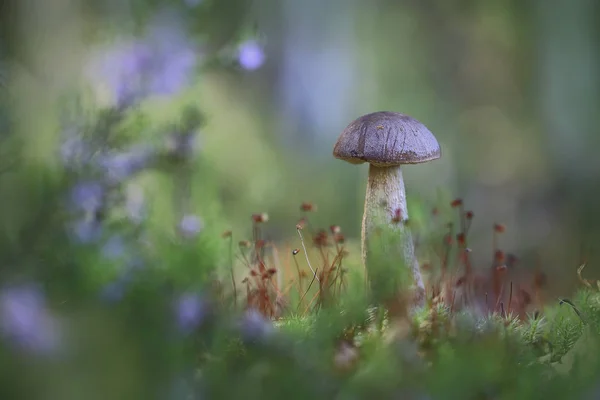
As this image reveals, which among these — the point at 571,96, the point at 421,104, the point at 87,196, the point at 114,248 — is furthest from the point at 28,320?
the point at 571,96

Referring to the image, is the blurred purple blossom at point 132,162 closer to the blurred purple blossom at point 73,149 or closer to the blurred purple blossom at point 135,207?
the blurred purple blossom at point 135,207

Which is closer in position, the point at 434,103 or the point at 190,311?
the point at 190,311

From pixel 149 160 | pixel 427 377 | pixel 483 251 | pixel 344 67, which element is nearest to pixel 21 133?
pixel 149 160

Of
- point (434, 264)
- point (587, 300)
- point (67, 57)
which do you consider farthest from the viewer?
point (67, 57)

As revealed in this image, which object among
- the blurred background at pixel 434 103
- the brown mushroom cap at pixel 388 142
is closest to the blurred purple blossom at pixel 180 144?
the brown mushroom cap at pixel 388 142

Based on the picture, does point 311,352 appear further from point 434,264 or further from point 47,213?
point 434,264

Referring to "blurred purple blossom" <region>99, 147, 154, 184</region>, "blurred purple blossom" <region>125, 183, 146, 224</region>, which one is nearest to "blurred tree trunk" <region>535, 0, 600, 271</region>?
"blurred purple blossom" <region>125, 183, 146, 224</region>

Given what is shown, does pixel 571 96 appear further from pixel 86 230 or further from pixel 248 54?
pixel 86 230
